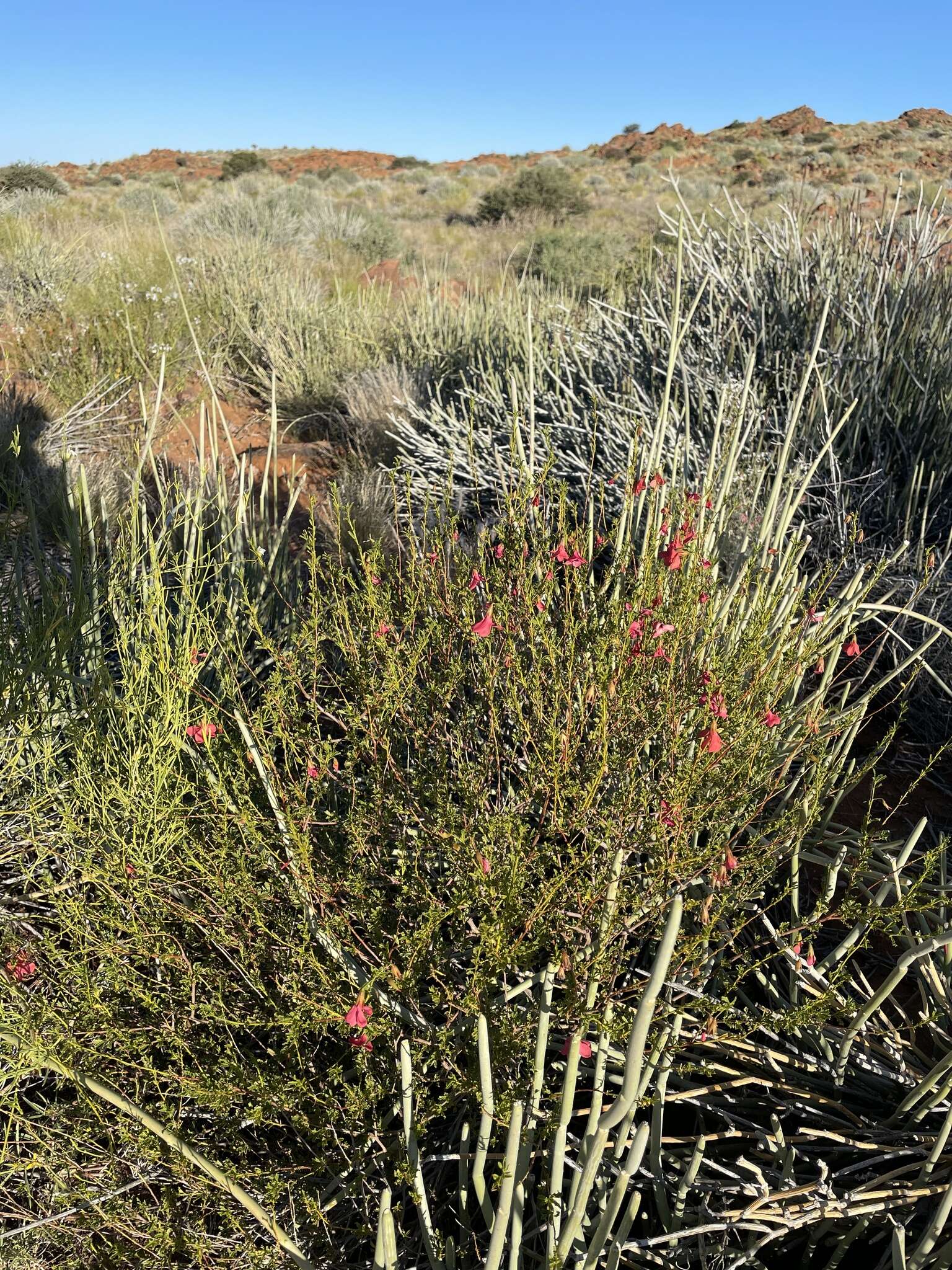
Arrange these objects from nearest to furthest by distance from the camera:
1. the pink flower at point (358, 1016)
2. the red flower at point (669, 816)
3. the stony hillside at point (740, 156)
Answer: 1. the pink flower at point (358, 1016)
2. the red flower at point (669, 816)
3. the stony hillside at point (740, 156)

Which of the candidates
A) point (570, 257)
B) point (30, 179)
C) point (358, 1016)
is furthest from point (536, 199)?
point (358, 1016)

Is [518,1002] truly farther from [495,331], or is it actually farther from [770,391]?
[495,331]

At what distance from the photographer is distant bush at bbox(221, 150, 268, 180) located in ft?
92.0

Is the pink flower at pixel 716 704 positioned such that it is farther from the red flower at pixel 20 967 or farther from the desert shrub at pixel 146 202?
the desert shrub at pixel 146 202

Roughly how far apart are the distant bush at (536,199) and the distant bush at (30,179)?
30.7ft

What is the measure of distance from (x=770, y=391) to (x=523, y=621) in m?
2.81

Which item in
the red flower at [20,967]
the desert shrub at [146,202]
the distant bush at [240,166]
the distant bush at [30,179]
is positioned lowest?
the red flower at [20,967]

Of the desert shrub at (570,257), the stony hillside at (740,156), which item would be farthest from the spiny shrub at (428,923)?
the stony hillside at (740,156)

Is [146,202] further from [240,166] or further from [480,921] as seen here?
[480,921]

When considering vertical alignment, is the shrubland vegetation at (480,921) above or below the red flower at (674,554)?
below

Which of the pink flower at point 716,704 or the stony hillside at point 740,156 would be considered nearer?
the pink flower at point 716,704

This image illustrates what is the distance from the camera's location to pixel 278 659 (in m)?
1.73

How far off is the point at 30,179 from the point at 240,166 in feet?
41.0

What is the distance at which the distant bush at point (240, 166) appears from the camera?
2805 centimetres
